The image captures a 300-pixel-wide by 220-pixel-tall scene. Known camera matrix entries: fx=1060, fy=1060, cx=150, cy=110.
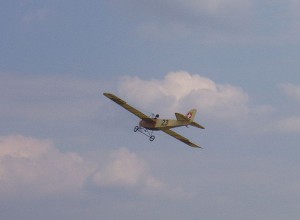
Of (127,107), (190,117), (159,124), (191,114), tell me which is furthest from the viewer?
(127,107)

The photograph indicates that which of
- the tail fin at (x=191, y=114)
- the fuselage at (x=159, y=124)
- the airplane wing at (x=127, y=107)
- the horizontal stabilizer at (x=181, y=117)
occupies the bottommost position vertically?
the fuselage at (x=159, y=124)

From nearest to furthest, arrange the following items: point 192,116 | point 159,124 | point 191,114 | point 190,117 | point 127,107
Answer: point 159,124, point 190,117, point 192,116, point 191,114, point 127,107

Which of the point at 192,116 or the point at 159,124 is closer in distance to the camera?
the point at 159,124

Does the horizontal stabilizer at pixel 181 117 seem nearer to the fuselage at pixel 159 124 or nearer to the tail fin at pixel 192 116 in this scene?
the fuselage at pixel 159 124

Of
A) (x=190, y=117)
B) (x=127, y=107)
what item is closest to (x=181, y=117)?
(x=190, y=117)

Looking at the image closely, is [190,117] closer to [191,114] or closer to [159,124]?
[191,114]

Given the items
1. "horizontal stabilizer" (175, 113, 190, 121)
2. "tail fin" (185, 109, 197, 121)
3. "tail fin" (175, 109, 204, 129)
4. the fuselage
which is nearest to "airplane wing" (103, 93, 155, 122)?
the fuselage

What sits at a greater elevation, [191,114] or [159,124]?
[191,114]

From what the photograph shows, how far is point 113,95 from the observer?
188m

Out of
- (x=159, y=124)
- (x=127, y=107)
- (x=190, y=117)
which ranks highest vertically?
(x=190, y=117)

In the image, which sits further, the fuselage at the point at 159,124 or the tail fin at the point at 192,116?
the tail fin at the point at 192,116

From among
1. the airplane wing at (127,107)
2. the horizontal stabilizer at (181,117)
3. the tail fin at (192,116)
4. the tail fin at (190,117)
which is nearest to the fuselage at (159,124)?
the airplane wing at (127,107)

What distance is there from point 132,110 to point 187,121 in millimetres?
10308

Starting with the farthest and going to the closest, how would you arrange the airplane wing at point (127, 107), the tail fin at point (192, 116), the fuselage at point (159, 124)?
the tail fin at point (192, 116) < the airplane wing at point (127, 107) < the fuselage at point (159, 124)
